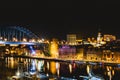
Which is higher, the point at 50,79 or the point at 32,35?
the point at 32,35

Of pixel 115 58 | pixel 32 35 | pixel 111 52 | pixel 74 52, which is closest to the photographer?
pixel 115 58

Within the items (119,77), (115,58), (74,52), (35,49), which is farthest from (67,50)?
(119,77)

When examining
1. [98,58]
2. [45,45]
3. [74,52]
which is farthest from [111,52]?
[45,45]

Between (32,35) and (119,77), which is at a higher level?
(32,35)

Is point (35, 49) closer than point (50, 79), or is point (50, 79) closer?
point (50, 79)

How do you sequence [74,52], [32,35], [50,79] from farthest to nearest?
[32,35] < [74,52] < [50,79]

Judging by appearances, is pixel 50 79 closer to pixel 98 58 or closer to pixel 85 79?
pixel 85 79

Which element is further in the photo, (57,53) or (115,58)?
(57,53)

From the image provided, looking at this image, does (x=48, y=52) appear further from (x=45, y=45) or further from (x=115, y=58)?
(x=115, y=58)

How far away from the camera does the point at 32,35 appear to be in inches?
2621

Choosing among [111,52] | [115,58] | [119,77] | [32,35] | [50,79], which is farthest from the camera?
[32,35]

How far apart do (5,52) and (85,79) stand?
3297 cm

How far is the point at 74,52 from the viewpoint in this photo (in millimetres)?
61469

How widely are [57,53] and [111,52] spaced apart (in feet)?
27.5
